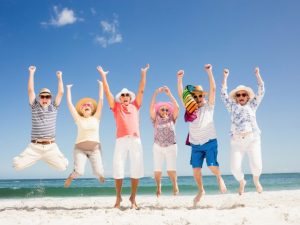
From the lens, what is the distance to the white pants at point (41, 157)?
8102 mm

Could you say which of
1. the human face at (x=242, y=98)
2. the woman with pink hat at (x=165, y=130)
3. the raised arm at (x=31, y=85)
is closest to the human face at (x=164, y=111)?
the woman with pink hat at (x=165, y=130)

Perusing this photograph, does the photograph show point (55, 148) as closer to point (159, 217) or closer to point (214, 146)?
point (159, 217)

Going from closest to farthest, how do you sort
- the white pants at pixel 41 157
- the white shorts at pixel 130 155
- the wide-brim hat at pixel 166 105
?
the white shorts at pixel 130 155 < the white pants at pixel 41 157 < the wide-brim hat at pixel 166 105

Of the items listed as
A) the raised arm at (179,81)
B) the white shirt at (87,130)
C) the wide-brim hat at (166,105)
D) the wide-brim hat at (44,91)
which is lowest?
the white shirt at (87,130)

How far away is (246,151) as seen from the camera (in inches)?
323

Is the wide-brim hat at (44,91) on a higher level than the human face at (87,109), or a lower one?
higher

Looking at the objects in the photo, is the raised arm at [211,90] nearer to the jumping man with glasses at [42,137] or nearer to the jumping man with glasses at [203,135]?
the jumping man with glasses at [203,135]

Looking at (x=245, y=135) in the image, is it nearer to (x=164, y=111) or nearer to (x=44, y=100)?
(x=164, y=111)

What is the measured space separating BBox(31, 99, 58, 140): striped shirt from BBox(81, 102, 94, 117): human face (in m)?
0.74

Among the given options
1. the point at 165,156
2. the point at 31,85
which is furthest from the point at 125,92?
the point at 31,85

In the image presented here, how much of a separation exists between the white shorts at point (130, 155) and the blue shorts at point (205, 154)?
1261 millimetres

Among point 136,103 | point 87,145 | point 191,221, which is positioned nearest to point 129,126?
point 136,103

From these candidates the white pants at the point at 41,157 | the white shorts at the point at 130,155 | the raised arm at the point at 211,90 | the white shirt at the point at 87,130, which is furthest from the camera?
the white shirt at the point at 87,130

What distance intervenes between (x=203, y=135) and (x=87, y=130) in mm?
2737
